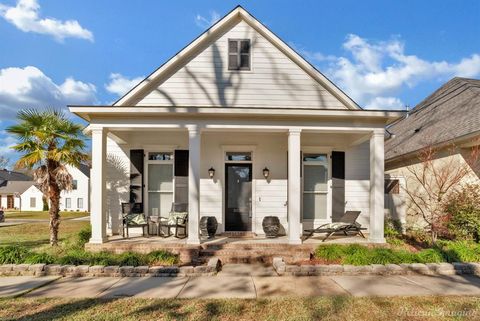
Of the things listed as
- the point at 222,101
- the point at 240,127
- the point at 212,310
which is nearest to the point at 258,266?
the point at 212,310

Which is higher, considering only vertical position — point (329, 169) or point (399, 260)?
point (329, 169)

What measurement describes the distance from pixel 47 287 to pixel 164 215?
415 cm

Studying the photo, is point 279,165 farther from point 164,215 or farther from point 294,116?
point 164,215

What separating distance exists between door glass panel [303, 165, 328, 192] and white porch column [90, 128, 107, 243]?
5.59 meters

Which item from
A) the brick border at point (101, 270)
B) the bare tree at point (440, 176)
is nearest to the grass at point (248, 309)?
the brick border at point (101, 270)

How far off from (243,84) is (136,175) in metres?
4.09

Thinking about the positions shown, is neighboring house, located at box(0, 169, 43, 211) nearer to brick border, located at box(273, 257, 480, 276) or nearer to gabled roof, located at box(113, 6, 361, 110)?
gabled roof, located at box(113, 6, 361, 110)

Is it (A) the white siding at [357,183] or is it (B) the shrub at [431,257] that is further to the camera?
(A) the white siding at [357,183]

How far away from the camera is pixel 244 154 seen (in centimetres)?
902

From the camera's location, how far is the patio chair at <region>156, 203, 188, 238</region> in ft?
26.0

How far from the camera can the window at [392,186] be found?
991cm

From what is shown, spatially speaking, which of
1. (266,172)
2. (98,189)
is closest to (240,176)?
(266,172)

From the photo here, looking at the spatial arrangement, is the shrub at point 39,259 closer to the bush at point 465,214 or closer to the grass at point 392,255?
the grass at point 392,255

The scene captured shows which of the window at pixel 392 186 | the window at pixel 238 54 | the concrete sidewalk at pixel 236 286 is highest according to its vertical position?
the window at pixel 238 54
